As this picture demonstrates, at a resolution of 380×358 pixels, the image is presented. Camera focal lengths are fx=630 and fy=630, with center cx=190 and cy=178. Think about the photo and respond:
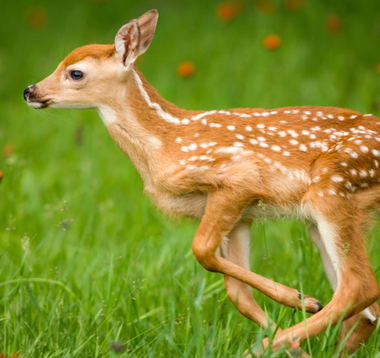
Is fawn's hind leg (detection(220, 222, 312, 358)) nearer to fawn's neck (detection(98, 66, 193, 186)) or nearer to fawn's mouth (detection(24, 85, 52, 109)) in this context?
fawn's neck (detection(98, 66, 193, 186))

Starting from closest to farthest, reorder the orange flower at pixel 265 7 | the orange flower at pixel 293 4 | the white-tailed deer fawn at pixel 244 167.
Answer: the white-tailed deer fawn at pixel 244 167 → the orange flower at pixel 293 4 → the orange flower at pixel 265 7

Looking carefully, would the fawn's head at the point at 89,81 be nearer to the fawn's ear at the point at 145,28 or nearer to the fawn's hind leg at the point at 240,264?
the fawn's ear at the point at 145,28

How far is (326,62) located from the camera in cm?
854

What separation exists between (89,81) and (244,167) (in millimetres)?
1070

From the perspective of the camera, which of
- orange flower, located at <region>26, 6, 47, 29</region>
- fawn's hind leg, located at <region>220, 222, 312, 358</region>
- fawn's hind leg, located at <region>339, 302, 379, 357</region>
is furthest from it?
orange flower, located at <region>26, 6, 47, 29</region>

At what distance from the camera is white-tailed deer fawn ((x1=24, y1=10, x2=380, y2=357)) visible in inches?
138

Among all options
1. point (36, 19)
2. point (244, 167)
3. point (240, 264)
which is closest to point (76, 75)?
point (244, 167)

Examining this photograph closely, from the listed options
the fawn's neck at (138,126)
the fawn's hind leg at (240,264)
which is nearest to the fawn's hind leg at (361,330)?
the fawn's hind leg at (240,264)

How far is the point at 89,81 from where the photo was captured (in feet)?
12.4

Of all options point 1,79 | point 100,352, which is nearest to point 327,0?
point 1,79

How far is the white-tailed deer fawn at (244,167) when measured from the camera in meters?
3.52

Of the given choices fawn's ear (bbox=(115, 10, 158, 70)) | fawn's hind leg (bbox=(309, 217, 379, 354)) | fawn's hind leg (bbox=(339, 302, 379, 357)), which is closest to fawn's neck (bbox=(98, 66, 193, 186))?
fawn's ear (bbox=(115, 10, 158, 70))

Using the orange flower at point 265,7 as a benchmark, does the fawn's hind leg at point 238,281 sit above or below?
below

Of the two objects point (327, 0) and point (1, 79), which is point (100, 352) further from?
point (327, 0)
